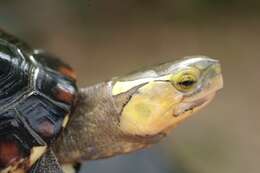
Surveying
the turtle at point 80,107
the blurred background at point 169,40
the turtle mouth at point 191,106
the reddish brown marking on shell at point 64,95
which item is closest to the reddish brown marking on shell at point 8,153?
the turtle at point 80,107

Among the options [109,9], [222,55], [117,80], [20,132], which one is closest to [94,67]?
[109,9]

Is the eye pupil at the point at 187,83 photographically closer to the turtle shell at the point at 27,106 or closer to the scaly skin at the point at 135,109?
the scaly skin at the point at 135,109

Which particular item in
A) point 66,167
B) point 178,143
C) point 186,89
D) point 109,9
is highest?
point 109,9

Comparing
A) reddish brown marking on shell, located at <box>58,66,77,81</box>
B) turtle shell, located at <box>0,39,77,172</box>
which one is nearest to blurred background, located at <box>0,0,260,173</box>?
reddish brown marking on shell, located at <box>58,66,77,81</box>

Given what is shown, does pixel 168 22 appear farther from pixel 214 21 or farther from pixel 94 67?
pixel 94 67

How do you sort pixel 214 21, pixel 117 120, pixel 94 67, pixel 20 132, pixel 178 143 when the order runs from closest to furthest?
pixel 20 132, pixel 117 120, pixel 178 143, pixel 94 67, pixel 214 21

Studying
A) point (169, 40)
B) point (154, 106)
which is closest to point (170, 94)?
point (154, 106)

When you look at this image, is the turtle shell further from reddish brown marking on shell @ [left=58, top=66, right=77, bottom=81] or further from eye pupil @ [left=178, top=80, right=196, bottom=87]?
eye pupil @ [left=178, top=80, right=196, bottom=87]
